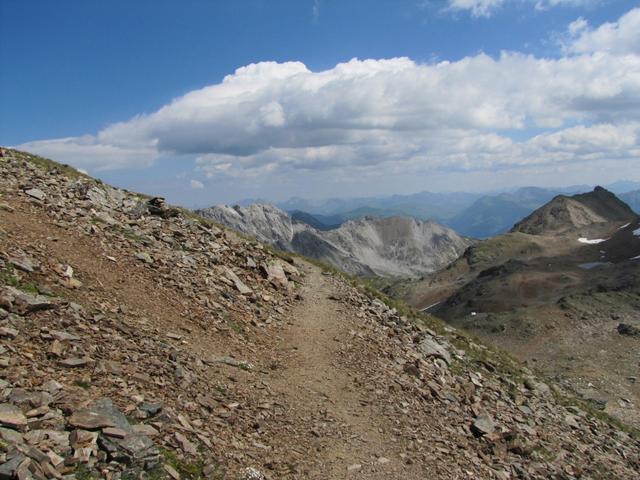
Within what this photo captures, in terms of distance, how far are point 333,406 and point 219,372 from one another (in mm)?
4129

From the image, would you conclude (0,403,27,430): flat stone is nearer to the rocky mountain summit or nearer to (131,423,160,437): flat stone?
the rocky mountain summit

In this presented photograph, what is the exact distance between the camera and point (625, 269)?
8169 cm

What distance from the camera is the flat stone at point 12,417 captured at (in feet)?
31.1

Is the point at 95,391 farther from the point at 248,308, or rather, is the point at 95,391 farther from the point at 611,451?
the point at 611,451

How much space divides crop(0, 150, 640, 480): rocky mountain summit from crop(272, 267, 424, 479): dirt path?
0.07 meters

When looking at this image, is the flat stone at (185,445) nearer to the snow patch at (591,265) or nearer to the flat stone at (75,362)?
the flat stone at (75,362)

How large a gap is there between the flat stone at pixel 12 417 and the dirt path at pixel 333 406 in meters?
6.93

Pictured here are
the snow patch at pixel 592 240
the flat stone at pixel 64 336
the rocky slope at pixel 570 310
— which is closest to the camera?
the flat stone at pixel 64 336

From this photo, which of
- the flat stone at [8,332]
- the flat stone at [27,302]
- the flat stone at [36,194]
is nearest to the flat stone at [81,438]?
the flat stone at [8,332]

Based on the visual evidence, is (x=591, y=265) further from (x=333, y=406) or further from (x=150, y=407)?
(x=150, y=407)

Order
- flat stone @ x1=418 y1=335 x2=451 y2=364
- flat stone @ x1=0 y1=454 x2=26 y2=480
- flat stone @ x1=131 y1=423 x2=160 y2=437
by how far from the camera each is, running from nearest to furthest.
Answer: flat stone @ x1=0 y1=454 x2=26 y2=480 < flat stone @ x1=131 y1=423 x2=160 y2=437 < flat stone @ x1=418 y1=335 x2=451 y2=364

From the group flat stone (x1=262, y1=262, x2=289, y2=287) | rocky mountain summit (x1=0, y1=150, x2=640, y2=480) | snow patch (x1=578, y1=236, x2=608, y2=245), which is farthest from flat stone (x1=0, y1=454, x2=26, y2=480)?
snow patch (x1=578, y1=236, x2=608, y2=245)

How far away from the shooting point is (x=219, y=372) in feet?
52.9

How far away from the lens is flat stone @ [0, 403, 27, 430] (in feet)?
31.1
